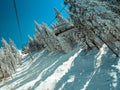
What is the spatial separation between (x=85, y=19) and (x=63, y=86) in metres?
10.7

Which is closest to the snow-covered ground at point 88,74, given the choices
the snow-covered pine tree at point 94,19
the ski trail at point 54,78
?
the ski trail at point 54,78

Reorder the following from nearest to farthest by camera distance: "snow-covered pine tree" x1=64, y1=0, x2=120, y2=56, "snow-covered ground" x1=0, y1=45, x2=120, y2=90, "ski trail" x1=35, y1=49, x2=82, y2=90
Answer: "snow-covered pine tree" x1=64, y1=0, x2=120, y2=56 → "snow-covered ground" x1=0, y1=45, x2=120, y2=90 → "ski trail" x1=35, y1=49, x2=82, y2=90

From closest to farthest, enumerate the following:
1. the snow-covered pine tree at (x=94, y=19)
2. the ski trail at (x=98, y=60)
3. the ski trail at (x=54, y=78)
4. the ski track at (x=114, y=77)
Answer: the ski track at (x=114, y=77), the snow-covered pine tree at (x=94, y=19), the ski trail at (x=98, y=60), the ski trail at (x=54, y=78)

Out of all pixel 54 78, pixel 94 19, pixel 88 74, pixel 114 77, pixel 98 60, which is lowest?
pixel 114 77

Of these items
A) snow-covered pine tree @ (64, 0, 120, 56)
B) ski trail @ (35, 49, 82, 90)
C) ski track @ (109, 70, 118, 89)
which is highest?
snow-covered pine tree @ (64, 0, 120, 56)

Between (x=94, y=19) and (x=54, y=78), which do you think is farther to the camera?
(x=54, y=78)

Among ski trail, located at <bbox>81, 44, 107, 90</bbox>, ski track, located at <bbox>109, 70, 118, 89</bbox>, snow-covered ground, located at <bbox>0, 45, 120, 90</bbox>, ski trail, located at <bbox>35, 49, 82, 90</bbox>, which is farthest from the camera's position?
ski trail, located at <bbox>35, 49, 82, 90</bbox>

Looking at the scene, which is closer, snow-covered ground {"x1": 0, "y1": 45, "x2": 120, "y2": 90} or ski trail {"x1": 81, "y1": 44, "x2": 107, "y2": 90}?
snow-covered ground {"x1": 0, "y1": 45, "x2": 120, "y2": 90}

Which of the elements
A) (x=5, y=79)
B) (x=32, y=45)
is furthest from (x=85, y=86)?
(x=32, y=45)

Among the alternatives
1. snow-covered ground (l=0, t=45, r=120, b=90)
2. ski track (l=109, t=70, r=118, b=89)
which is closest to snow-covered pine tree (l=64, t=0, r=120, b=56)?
snow-covered ground (l=0, t=45, r=120, b=90)

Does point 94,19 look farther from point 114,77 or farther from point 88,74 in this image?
point 114,77

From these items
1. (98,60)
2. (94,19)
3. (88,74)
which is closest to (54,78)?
(88,74)

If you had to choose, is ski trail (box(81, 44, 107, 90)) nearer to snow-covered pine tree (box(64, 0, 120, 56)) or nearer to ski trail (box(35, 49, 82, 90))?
snow-covered pine tree (box(64, 0, 120, 56))

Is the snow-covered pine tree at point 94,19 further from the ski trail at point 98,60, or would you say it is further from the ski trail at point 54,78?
the ski trail at point 54,78
